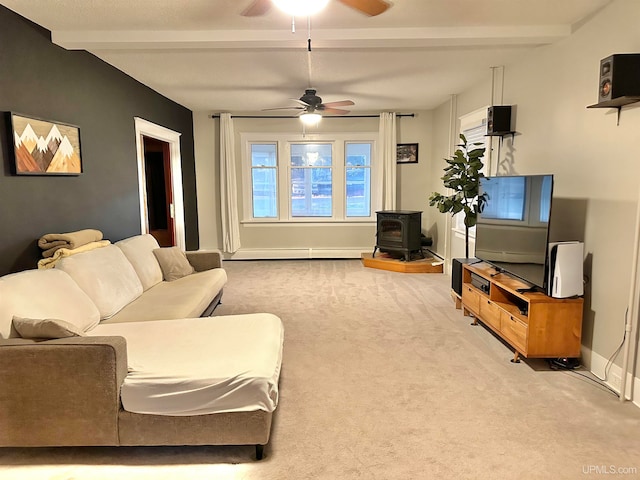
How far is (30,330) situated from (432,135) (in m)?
6.56

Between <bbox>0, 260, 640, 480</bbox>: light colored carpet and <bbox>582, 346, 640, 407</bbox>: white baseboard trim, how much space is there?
0.07m

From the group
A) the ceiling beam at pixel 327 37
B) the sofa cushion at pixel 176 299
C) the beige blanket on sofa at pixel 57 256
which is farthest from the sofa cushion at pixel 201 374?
the ceiling beam at pixel 327 37

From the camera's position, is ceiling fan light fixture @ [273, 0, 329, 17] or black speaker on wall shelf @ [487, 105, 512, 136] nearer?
ceiling fan light fixture @ [273, 0, 329, 17]

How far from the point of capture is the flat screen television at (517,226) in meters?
3.01

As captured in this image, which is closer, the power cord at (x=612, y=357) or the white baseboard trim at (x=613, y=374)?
the white baseboard trim at (x=613, y=374)

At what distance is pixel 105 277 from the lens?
3.12 meters

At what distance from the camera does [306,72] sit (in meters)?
4.57

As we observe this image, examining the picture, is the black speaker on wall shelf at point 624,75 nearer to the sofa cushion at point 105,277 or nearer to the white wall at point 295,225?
the sofa cushion at point 105,277

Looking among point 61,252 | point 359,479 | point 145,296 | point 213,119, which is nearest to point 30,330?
A: point 61,252

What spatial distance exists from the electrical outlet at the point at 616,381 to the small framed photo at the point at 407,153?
202 inches

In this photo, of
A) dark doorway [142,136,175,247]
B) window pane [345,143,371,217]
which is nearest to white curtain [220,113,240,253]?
dark doorway [142,136,175,247]

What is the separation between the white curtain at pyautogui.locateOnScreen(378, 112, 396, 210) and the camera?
7145 mm

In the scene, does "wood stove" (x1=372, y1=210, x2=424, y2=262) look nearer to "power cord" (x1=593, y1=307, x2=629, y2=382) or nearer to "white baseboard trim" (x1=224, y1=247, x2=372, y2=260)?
"white baseboard trim" (x1=224, y1=247, x2=372, y2=260)

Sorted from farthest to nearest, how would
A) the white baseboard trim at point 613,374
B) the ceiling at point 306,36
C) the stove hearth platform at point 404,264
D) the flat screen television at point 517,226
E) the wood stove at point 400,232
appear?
the wood stove at point 400,232 → the stove hearth platform at point 404,264 → the flat screen television at point 517,226 → the ceiling at point 306,36 → the white baseboard trim at point 613,374
